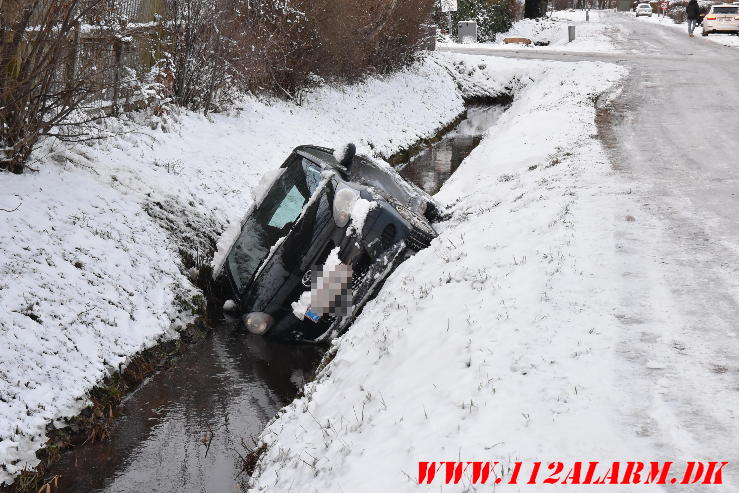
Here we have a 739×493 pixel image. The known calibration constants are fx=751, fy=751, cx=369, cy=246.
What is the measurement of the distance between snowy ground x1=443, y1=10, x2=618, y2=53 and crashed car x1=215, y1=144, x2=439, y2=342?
1011 inches

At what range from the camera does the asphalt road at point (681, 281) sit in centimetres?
405

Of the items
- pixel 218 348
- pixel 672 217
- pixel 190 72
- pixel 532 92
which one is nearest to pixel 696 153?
pixel 672 217

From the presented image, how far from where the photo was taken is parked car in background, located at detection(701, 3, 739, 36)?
34812 millimetres

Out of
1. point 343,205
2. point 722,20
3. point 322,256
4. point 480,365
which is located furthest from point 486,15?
point 480,365

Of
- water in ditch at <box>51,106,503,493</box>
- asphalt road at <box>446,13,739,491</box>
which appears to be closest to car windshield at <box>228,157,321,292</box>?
water in ditch at <box>51,106,503,493</box>

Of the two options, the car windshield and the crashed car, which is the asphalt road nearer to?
the crashed car

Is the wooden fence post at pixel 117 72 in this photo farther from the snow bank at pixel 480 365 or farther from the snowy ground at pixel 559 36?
the snowy ground at pixel 559 36

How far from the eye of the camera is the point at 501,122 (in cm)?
2098

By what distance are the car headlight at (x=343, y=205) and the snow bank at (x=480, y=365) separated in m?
0.77

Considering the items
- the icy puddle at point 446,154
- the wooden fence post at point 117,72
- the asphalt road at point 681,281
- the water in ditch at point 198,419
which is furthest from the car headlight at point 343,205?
the icy puddle at point 446,154

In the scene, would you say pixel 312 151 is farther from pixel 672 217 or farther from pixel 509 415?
pixel 509 415

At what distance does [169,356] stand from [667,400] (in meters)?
5.45

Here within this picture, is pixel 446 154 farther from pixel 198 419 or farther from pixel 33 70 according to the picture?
pixel 198 419

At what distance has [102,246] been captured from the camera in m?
8.41
